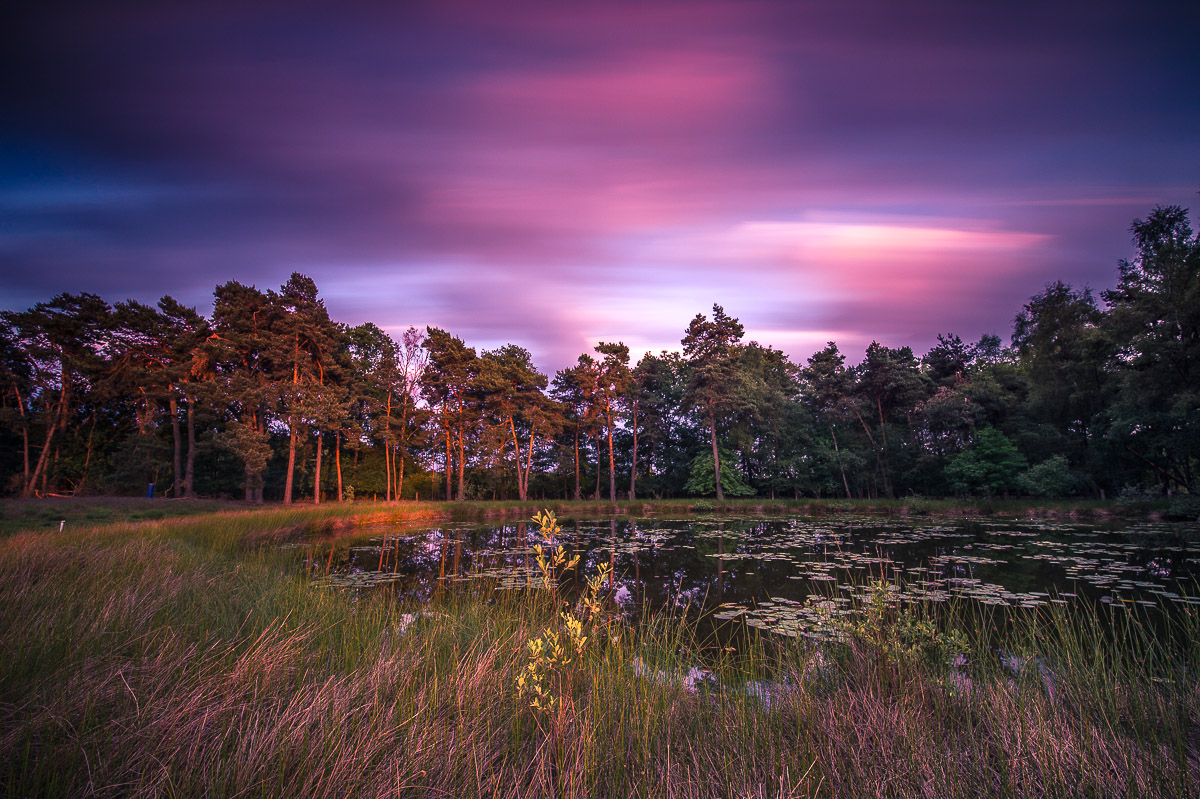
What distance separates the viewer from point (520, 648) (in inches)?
151

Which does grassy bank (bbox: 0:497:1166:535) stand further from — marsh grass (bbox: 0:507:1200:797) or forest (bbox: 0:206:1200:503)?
marsh grass (bbox: 0:507:1200:797)

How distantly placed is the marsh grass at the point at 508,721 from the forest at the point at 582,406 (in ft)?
81.0

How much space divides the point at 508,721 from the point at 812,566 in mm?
8200

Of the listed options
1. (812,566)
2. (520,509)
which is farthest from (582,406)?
(812,566)

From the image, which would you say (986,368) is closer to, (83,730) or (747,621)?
(747,621)

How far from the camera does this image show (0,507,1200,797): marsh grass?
203 centimetres

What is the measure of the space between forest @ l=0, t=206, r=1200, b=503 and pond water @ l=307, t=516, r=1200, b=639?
1003 cm

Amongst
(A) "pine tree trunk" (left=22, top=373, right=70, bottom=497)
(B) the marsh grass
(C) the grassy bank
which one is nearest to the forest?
(A) "pine tree trunk" (left=22, top=373, right=70, bottom=497)

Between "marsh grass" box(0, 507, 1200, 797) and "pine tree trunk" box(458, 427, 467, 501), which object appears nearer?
"marsh grass" box(0, 507, 1200, 797)

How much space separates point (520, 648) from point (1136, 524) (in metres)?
23.9

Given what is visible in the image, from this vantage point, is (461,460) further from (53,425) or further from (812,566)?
(812,566)

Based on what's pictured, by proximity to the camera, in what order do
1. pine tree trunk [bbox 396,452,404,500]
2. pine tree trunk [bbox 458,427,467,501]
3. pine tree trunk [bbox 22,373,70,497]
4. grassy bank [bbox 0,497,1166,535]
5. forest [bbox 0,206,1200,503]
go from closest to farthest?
grassy bank [bbox 0,497,1166,535] < forest [bbox 0,206,1200,503] < pine tree trunk [bbox 22,373,70,497] < pine tree trunk [bbox 458,427,467,501] < pine tree trunk [bbox 396,452,404,500]

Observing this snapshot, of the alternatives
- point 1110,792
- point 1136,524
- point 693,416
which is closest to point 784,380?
point 693,416

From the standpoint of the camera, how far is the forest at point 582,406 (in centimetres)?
2353
